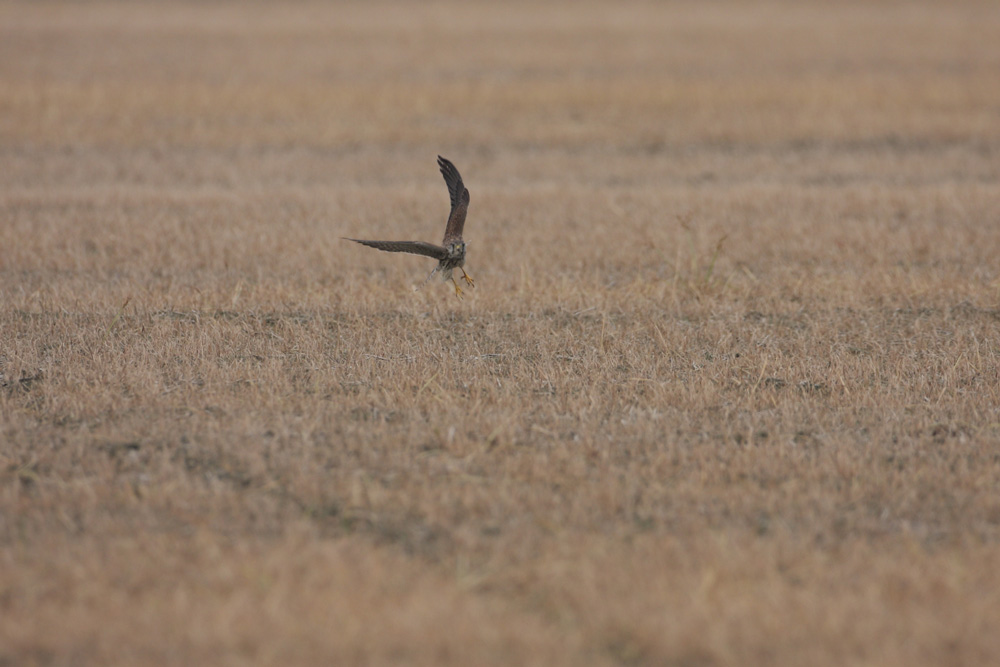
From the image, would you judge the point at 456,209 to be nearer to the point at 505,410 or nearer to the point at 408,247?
the point at 408,247

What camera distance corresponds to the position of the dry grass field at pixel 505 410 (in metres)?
4.43

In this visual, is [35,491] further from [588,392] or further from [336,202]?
[336,202]

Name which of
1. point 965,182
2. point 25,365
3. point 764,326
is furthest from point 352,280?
point 965,182

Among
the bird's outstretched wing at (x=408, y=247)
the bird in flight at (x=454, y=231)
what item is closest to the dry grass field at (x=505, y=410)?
the bird in flight at (x=454, y=231)

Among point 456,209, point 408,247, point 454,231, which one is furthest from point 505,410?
point 456,209

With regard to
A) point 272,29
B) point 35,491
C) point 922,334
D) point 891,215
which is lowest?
point 35,491

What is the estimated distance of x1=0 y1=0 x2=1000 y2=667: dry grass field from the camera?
4.43m

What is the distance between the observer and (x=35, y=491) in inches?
219

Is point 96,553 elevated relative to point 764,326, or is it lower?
lower

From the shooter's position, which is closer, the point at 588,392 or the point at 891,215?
the point at 588,392

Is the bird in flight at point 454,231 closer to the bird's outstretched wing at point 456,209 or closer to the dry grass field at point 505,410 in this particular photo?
the bird's outstretched wing at point 456,209

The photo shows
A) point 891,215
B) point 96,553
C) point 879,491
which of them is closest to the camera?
point 96,553

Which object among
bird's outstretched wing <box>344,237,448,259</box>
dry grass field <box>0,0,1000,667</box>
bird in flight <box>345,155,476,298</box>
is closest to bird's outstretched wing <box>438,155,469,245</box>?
bird in flight <box>345,155,476,298</box>

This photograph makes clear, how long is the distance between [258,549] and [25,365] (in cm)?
366
